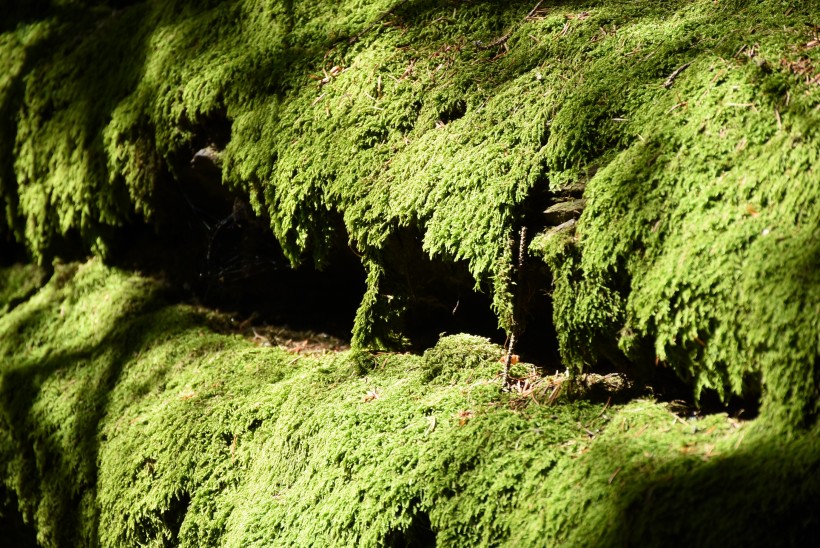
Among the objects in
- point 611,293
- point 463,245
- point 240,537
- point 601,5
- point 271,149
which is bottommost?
point 240,537

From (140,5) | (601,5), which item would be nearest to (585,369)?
(601,5)

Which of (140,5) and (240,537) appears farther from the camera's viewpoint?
(140,5)

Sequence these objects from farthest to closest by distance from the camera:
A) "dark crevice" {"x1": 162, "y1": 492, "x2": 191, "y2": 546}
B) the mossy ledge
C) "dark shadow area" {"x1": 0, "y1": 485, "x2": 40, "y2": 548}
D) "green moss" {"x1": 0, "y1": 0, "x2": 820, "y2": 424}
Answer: "dark shadow area" {"x1": 0, "y1": 485, "x2": 40, "y2": 548}, "dark crevice" {"x1": 162, "y1": 492, "x2": 191, "y2": 546}, "green moss" {"x1": 0, "y1": 0, "x2": 820, "y2": 424}, the mossy ledge

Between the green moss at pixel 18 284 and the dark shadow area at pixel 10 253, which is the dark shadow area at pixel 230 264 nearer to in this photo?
the green moss at pixel 18 284

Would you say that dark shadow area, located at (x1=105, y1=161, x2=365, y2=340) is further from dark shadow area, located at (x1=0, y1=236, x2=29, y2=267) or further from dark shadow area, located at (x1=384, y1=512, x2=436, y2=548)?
dark shadow area, located at (x1=384, y1=512, x2=436, y2=548)

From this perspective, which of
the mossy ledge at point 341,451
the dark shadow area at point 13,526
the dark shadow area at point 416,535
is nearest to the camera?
the mossy ledge at point 341,451

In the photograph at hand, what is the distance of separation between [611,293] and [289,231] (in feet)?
5.19

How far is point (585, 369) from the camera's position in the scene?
239 cm

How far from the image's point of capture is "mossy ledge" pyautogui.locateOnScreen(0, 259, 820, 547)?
69.4 inches

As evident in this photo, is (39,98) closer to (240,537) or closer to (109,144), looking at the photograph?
(109,144)

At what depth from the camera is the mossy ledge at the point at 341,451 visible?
176 centimetres

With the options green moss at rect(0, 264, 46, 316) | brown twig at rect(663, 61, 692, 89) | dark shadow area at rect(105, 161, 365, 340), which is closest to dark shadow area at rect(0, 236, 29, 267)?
green moss at rect(0, 264, 46, 316)

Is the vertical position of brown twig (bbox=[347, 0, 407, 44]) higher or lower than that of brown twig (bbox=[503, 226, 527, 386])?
higher

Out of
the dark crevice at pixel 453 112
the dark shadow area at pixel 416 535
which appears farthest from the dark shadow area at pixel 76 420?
the dark crevice at pixel 453 112
